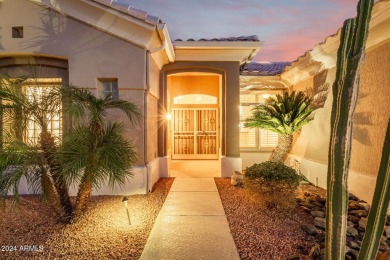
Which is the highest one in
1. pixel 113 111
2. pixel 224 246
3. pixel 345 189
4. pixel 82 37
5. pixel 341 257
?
pixel 82 37

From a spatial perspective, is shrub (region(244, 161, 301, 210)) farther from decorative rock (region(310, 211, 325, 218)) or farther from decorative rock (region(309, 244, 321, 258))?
decorative rock (region(309, 244, 321, 258))

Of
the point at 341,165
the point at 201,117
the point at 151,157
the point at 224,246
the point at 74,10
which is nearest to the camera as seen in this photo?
the point at 341,165

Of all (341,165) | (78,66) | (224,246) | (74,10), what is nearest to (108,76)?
(78,66)

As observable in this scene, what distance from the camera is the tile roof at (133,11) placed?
608 cm

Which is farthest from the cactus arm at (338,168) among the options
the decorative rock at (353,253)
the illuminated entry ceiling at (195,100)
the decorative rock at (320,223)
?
the illuminated entry ceiling at (195,100)

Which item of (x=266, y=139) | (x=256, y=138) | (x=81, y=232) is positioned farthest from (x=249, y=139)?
(x=81, y=232)

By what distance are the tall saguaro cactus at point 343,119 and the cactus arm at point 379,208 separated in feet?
0.62

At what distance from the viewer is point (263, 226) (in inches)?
178

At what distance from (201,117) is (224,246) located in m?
9.22

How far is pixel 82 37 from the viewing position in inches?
256

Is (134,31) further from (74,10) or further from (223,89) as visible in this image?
(223,89)

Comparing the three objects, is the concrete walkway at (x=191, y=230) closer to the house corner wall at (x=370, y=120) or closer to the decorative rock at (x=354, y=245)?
the decorative rock at (x=354, y=245)

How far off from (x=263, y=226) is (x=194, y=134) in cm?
839

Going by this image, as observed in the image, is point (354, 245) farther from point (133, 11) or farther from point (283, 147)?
point (133, 11)
